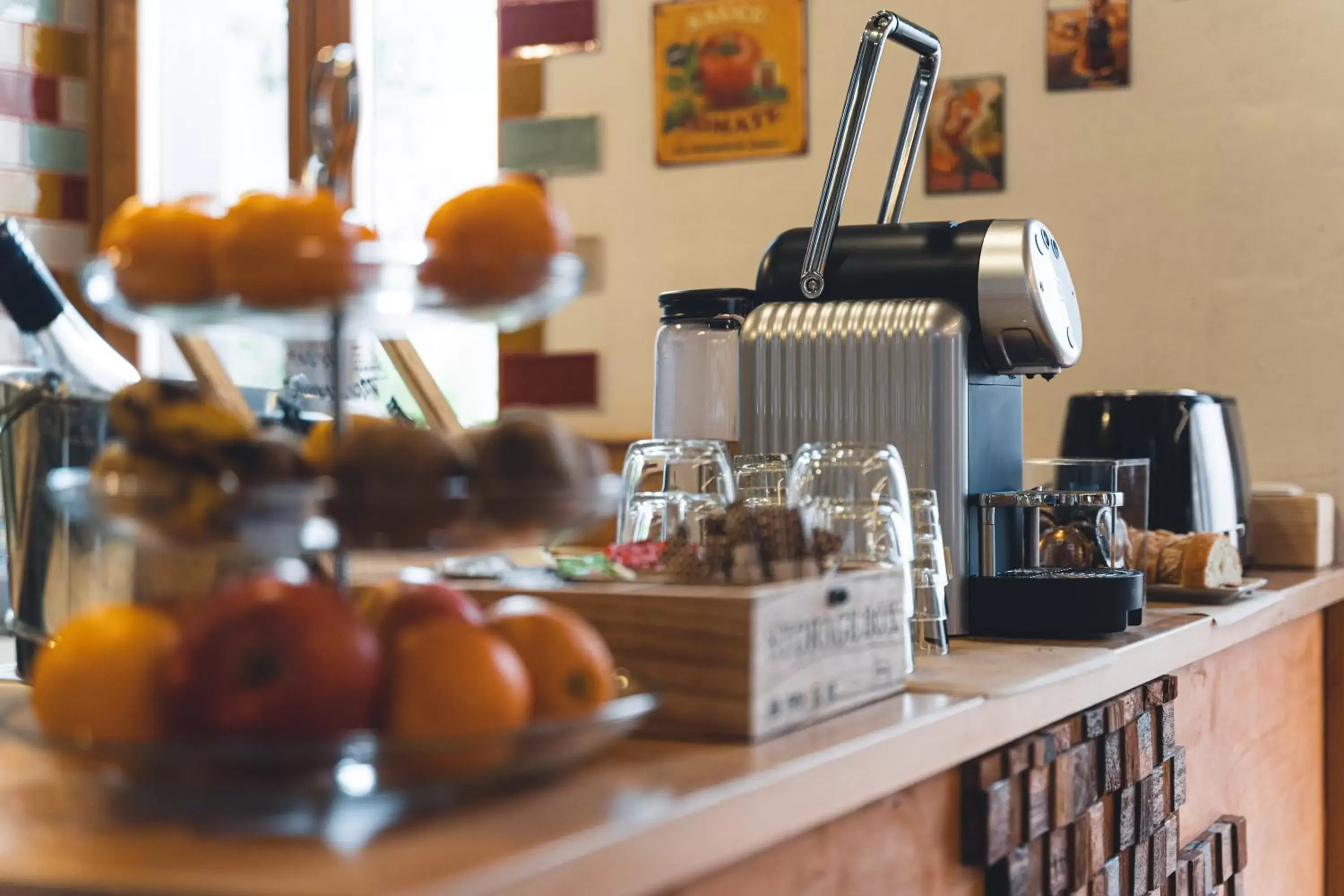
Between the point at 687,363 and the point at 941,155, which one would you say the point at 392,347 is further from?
the point at 941,155

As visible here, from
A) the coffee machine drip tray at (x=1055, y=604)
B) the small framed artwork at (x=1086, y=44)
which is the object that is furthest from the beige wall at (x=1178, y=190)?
the coffee machine drip tray at (x=1055, y=604)

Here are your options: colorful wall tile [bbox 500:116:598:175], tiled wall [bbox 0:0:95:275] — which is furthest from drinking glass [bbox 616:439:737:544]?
tiled wall [bbox 0:0:95:275]

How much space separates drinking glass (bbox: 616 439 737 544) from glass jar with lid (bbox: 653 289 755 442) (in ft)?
1.25

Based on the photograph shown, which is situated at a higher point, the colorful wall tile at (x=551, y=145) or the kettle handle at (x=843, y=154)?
the colorful wall tile at (x=551, y=145)

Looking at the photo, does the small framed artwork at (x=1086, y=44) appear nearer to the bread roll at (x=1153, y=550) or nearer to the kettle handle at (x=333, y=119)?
the bread roll at (x=1153, y=550)

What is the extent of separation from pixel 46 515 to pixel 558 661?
1.54ft

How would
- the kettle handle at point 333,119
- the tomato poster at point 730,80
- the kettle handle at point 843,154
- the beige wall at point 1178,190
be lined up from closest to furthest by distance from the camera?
the kettle handle at point 333,119
the kettle handle at point 843,154
the beige wall at point 1178,190
the tomato poster at point 730,80

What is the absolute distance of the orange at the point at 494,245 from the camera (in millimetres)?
741

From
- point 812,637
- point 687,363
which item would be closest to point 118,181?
point 687,363

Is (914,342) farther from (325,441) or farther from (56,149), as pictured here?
(56,149)

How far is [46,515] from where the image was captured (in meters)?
1.03

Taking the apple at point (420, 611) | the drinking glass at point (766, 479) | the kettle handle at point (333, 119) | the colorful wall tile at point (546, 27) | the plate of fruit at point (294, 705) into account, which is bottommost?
the plate of fruit at point (294, 705)

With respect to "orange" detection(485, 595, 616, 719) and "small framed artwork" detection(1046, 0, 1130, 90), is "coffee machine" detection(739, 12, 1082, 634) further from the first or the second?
"small framed artwork" detection(1046, 0, 1130, 90)

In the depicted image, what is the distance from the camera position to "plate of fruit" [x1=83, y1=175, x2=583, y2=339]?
2.29 ft
